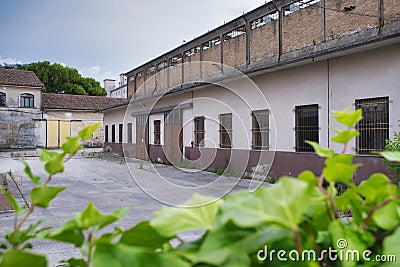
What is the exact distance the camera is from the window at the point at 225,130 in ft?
41.3

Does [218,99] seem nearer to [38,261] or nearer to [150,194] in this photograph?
[150,194]

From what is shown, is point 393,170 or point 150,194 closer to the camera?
point 393,170

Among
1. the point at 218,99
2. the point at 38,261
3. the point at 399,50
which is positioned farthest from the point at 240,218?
the point at 218,99

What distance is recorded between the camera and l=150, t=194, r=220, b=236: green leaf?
560mm

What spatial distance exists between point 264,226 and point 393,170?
682 cm

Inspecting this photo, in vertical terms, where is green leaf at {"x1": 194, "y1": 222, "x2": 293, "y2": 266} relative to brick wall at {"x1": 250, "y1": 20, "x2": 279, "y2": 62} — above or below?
below

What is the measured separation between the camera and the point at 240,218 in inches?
19.1

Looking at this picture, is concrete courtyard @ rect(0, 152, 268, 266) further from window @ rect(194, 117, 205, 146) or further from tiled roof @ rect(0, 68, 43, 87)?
tiled roof @ rect(0, 68, 43, 87)

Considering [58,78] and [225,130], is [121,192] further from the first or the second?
[58,78]

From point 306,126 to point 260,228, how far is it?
9.54 m

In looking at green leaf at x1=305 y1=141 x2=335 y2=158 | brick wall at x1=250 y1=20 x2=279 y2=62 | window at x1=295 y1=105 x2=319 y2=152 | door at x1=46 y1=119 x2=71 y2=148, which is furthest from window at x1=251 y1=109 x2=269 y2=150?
door at x1=46 y1=119 x2=71 y2=148

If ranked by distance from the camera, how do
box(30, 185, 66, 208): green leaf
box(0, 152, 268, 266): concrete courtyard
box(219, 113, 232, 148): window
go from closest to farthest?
box(30, 185, 66, 208): green leaf, box(0, 152, 268, 266): concrete courtyard, box(219, 113, 232, 148): window

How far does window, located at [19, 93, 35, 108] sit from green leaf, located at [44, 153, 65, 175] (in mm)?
31092

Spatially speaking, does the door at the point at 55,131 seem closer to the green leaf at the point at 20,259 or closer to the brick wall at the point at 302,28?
the brick wall at the point at 302,28
